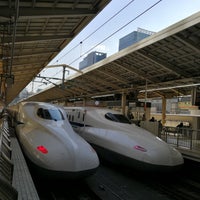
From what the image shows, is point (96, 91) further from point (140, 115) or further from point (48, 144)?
point (48, 144)

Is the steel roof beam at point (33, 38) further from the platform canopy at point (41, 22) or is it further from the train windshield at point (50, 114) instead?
the train windshield at point (50, 114)

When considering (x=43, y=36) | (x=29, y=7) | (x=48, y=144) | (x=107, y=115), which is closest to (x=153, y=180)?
(x=107, y=115)

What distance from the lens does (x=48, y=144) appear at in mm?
6711

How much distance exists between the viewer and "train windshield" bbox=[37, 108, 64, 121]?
8584 millimetres

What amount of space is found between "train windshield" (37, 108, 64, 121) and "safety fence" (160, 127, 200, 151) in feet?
19.0

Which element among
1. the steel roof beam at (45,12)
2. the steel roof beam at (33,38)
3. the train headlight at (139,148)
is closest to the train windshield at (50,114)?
the train headlight at (139,148)

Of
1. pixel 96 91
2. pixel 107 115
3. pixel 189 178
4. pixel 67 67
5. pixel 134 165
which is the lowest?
pixel 189 178

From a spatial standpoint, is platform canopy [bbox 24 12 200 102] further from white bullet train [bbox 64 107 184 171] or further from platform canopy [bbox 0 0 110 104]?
white bullet train [bbox 64 107 184 171]

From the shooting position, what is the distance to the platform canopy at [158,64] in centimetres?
1190

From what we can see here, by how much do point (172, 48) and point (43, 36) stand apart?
6.51 metres

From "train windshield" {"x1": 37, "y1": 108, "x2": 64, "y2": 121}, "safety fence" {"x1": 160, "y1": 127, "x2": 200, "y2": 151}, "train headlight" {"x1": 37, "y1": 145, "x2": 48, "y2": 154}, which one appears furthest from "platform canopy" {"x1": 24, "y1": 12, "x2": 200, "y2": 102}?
"train headlight" {"x1": 37, "y1": 145, "x2": 48, "y2": 154}

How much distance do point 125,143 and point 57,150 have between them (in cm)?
278

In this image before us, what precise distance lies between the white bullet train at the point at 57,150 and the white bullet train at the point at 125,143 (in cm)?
163

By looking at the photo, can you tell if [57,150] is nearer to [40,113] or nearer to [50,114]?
[50,114]
